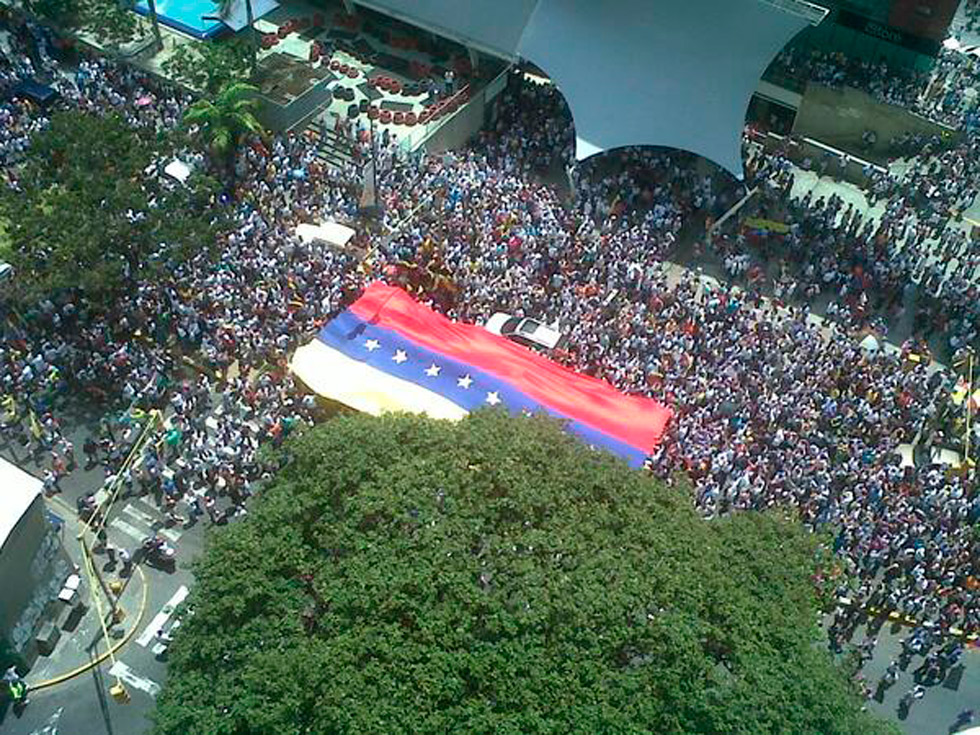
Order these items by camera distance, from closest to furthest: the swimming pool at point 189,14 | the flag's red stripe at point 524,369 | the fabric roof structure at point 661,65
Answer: the flag's red stripe at point 524,369, the fabric roof structure at point 661,65, the swimming pool at point 189,14

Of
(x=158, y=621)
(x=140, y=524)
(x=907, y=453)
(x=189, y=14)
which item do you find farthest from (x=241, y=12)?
(x=907, y=453)

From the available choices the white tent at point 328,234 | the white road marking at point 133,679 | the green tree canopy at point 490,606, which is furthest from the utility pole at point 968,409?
the white road marking at point 133,679

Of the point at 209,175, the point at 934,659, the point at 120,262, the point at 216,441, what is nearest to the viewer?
the point at 934,659

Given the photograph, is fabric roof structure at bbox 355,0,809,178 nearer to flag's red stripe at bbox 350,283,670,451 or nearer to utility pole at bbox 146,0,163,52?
flag's red stripe at bbox 350,283,670,451

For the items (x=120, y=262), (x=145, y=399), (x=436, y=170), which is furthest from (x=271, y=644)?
(x=436, y=170)

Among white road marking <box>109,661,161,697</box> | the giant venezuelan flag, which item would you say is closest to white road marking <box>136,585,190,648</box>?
white road marking <box>109,661,161,697</box>

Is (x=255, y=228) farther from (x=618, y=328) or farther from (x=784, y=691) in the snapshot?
(x=784, y=691)

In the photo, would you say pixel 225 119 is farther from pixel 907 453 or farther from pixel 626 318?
pixel 907 453

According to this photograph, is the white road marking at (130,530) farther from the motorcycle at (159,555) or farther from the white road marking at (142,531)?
the motorcycle at (159,555)
